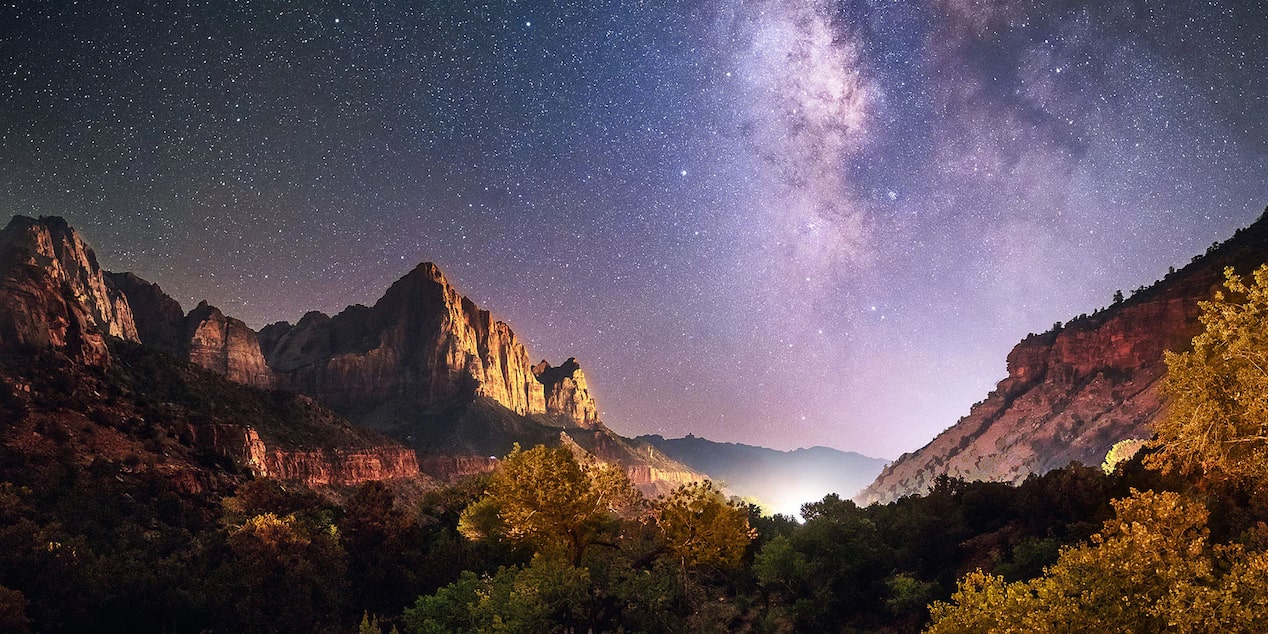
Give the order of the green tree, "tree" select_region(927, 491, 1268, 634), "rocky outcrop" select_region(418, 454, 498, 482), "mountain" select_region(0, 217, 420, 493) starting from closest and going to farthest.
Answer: "tree" select_region(927, 491, 1268, 634) → the green tree → "mountain" select_region(0, 217, 420, 493) → "rocky outcrop" select_region(418, 454, 498, 482)

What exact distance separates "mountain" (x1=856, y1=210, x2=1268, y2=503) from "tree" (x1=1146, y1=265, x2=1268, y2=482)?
88.9 m

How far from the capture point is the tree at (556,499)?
87.6 ft

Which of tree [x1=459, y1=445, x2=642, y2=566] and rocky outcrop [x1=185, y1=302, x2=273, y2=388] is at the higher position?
rocky outcrop [x1=185, y1=302, x2=273, y2=388]

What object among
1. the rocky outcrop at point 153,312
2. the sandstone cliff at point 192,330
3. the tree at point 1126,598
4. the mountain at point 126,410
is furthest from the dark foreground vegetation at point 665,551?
the rocky outcrop at point 153,312

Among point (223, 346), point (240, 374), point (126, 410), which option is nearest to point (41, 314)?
point (126, 410)

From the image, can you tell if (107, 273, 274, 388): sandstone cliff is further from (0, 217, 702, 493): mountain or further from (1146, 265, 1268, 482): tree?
(1146, 265, 1268, 482): tree

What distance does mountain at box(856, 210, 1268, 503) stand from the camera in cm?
10569

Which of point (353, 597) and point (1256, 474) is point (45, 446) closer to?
point (353, 597)

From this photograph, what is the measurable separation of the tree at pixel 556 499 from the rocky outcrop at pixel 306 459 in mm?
Answer: 54810

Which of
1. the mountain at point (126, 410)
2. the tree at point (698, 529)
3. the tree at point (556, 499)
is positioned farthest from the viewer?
the mountain at point (126, 410)

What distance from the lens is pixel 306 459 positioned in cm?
9131

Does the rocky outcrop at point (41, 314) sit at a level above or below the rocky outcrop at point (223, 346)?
below

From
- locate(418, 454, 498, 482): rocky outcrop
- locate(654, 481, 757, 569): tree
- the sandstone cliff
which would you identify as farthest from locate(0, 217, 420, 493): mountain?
the sandstone cliff

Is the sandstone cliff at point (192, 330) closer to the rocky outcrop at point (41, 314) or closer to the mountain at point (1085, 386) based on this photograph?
the rocky outcrop at point (41, 314)
